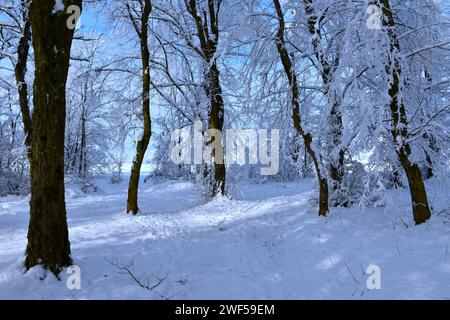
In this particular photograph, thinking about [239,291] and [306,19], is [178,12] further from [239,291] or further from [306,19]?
[239,291]

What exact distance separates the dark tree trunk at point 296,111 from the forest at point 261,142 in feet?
0.12

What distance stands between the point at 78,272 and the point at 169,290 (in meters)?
1.41

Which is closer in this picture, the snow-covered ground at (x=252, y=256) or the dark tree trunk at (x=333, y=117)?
the snow-covered ground at (x=252, y=256)

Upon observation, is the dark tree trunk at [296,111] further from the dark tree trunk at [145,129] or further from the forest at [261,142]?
the dark tree trunk at [145,129]

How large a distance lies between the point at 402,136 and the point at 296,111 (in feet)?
10.3

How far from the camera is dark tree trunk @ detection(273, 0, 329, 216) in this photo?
9352 mm

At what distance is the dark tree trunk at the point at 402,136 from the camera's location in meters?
7.00

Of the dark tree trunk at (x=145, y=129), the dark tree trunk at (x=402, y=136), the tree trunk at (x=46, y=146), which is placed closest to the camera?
the tree trunk at (x=46, y=146)

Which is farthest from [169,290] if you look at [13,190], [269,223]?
[13,190]

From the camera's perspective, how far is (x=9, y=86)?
16.8 metres

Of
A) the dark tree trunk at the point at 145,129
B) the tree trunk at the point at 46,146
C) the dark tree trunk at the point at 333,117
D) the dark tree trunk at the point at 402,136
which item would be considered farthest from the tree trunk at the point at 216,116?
the tree trunk at the point at 46,146

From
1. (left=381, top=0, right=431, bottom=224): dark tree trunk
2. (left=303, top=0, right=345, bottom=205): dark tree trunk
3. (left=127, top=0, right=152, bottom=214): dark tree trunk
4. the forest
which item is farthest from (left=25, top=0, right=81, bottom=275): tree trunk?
(left=127, top=0, right=152, bottom=214): dark tree trunk

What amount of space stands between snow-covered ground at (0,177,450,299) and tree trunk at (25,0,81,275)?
1.02 ft

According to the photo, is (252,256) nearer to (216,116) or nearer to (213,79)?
(216,116)
